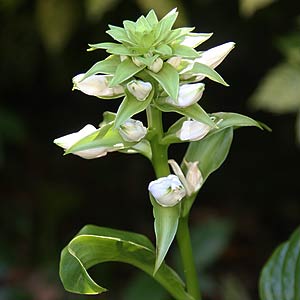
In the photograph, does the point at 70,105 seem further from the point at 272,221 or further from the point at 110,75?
the point at 110,75

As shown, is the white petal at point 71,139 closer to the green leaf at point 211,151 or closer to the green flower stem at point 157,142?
the green flower stem at point 157,142

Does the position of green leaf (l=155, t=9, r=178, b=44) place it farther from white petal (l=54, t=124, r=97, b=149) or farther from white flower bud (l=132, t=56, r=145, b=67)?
white petal (l=54, t=124, r=97, b=149)

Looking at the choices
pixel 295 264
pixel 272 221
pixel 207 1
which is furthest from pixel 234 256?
pixel 295 264

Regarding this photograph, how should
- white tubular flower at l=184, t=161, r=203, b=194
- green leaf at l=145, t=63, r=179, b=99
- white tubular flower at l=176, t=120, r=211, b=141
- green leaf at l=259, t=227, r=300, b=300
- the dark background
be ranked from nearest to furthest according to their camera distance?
green leaf at l=145, t=63, r=179, b=99 → white tubular flower at l=176, t=120, r=211, b=141 → white tubular flower at l=184, t=161, r=203, b=194 → green leaf at l=259, t=227, r=300, b=300 → the dark background

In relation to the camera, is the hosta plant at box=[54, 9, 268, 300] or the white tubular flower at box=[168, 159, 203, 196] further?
the white tubular flower at box=[168, 159, 203, 196]

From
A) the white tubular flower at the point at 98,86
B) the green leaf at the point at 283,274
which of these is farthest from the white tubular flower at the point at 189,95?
the green leaf at the point at 283,274

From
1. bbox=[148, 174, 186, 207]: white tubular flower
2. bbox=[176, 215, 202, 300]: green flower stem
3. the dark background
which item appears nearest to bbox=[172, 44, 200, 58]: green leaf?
bbox=[148, 174, 186, 207]: white tubular flower
